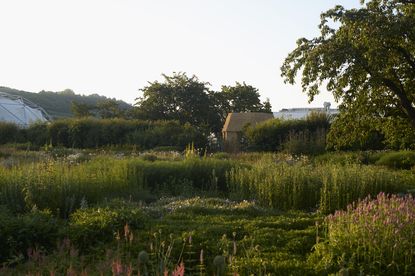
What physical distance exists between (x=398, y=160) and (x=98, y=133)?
54.8 ft

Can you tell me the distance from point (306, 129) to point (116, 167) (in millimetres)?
14566

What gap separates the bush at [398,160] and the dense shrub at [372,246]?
11650 mm

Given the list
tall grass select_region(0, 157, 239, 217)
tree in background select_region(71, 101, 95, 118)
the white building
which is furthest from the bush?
the white building

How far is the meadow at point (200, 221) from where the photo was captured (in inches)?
193

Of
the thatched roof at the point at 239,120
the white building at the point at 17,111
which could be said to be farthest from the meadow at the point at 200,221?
the white building at the point at 17,111

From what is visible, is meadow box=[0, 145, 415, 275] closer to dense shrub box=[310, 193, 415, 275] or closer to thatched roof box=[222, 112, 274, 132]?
dense shrub box=[310, 193, 415, 275]

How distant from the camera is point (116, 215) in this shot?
650 centimetres

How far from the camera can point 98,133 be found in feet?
94.3

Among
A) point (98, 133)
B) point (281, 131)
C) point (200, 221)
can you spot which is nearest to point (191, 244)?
point (200, 221)

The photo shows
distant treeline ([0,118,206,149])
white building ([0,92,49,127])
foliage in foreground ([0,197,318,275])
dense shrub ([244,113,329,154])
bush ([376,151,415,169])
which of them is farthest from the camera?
white building ([0,92,49,127])

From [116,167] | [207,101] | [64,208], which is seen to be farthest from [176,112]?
[64,208]

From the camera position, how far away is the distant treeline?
26656mm

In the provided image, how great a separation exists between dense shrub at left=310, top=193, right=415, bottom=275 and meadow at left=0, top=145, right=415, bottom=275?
0.01 metres

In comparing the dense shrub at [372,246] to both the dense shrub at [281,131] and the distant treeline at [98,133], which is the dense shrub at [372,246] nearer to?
the dense shrub at [281,131]
